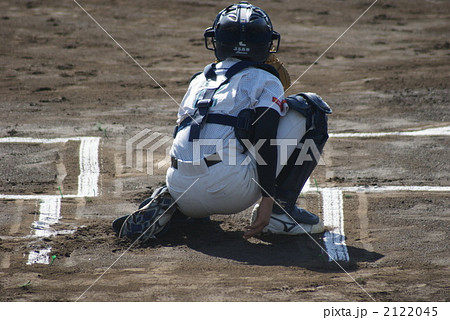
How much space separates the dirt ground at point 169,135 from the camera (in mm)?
3807

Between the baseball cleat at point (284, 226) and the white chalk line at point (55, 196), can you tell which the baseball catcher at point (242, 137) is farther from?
the white chalk line at point (55, 196)

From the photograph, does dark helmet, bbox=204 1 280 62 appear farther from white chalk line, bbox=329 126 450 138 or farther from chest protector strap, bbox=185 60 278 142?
white chalk line, bbox=329 126 450 138

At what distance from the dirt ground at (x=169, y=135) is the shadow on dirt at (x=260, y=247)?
0.01m

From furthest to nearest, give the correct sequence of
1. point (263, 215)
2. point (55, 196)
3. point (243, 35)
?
point (55, 196) < point (243, 35) < point (263, 215)

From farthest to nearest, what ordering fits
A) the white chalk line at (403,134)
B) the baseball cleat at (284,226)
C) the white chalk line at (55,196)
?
the white chalk line at (403,134), the baseball cleat at (284,226), the white chalk line at (55,196)

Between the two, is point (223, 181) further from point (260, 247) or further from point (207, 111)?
point (260, 247)

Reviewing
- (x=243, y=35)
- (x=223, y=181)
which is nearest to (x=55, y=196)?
(x=223, y=181)

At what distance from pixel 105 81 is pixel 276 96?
4.48 m

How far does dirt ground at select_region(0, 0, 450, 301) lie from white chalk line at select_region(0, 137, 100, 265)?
0.06 m

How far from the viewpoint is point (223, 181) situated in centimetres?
407

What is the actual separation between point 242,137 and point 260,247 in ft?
2.41

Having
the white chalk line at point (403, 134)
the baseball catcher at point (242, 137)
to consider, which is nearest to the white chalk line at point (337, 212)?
the baseball catcher at point (242, 137)
